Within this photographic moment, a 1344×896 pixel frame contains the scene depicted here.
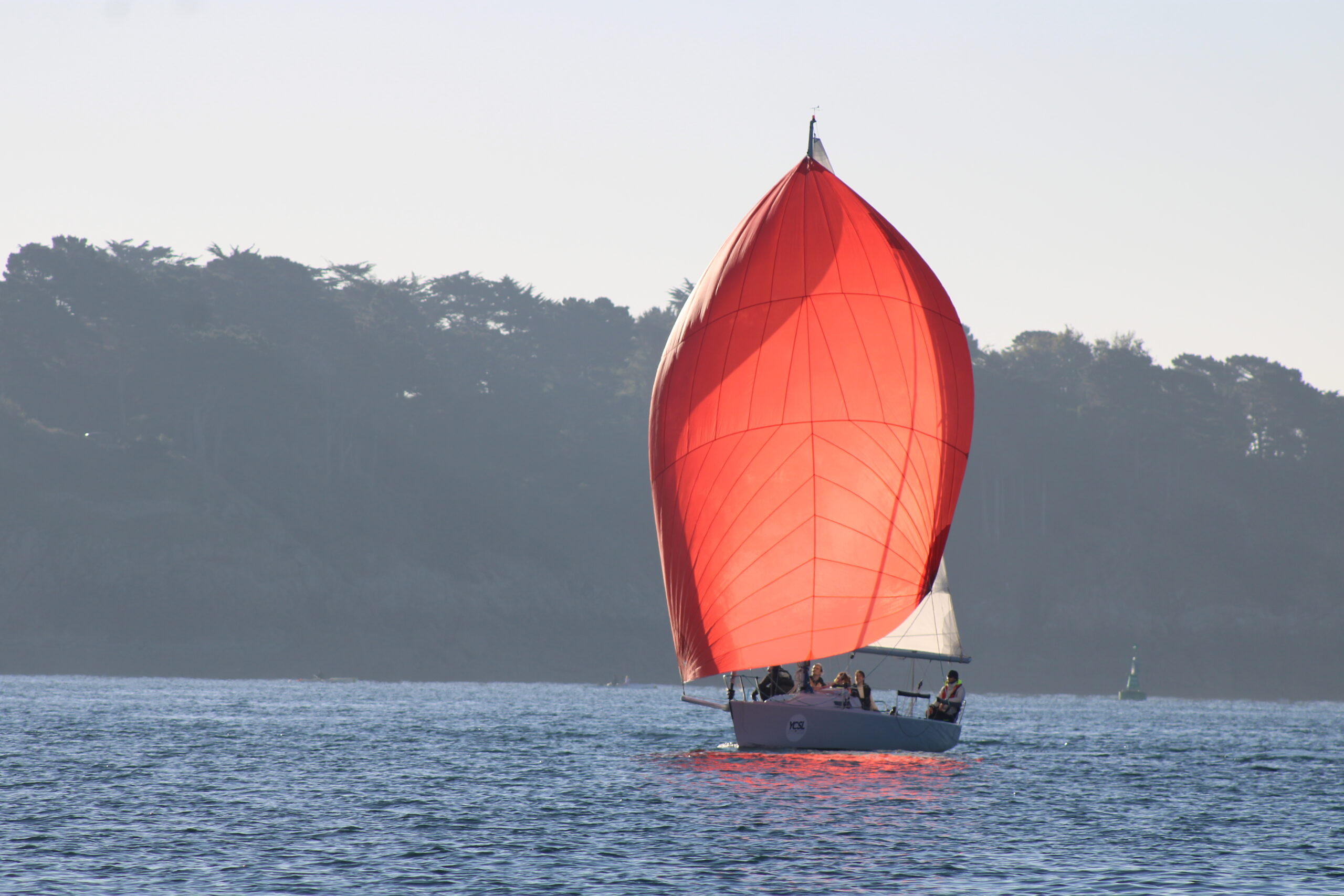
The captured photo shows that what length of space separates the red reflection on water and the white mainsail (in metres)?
2.47

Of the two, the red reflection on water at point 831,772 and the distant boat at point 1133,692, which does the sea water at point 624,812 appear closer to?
the red reflection on water at point 831,772

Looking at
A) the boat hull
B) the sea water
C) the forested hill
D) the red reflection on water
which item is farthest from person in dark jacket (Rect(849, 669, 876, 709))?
the forested hill

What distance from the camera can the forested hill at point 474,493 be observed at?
93812 mm

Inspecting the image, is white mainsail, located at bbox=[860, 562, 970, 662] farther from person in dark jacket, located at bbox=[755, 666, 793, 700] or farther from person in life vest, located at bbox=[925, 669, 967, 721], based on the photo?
person in dark jacket, located at bbox=[755, 666, 793, 700]

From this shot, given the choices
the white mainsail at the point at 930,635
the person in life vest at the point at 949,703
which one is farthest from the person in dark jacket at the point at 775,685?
the person in life vest at the point at 949,703

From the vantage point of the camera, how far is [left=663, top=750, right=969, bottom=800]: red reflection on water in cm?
3033

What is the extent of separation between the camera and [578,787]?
3159 centimetres

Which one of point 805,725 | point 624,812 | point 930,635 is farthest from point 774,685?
point 624,812

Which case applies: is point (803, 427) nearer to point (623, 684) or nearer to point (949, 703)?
point (949, 703)

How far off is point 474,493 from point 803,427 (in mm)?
85984

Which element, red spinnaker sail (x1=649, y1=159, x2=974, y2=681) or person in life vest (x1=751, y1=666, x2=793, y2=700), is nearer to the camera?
red spinnaker sail (x1=649, y1=159, x2=974, y2=681)

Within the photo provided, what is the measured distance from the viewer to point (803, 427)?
3231cm

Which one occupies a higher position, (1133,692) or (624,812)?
(1133,692)

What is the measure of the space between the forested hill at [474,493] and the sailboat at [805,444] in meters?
63.7
